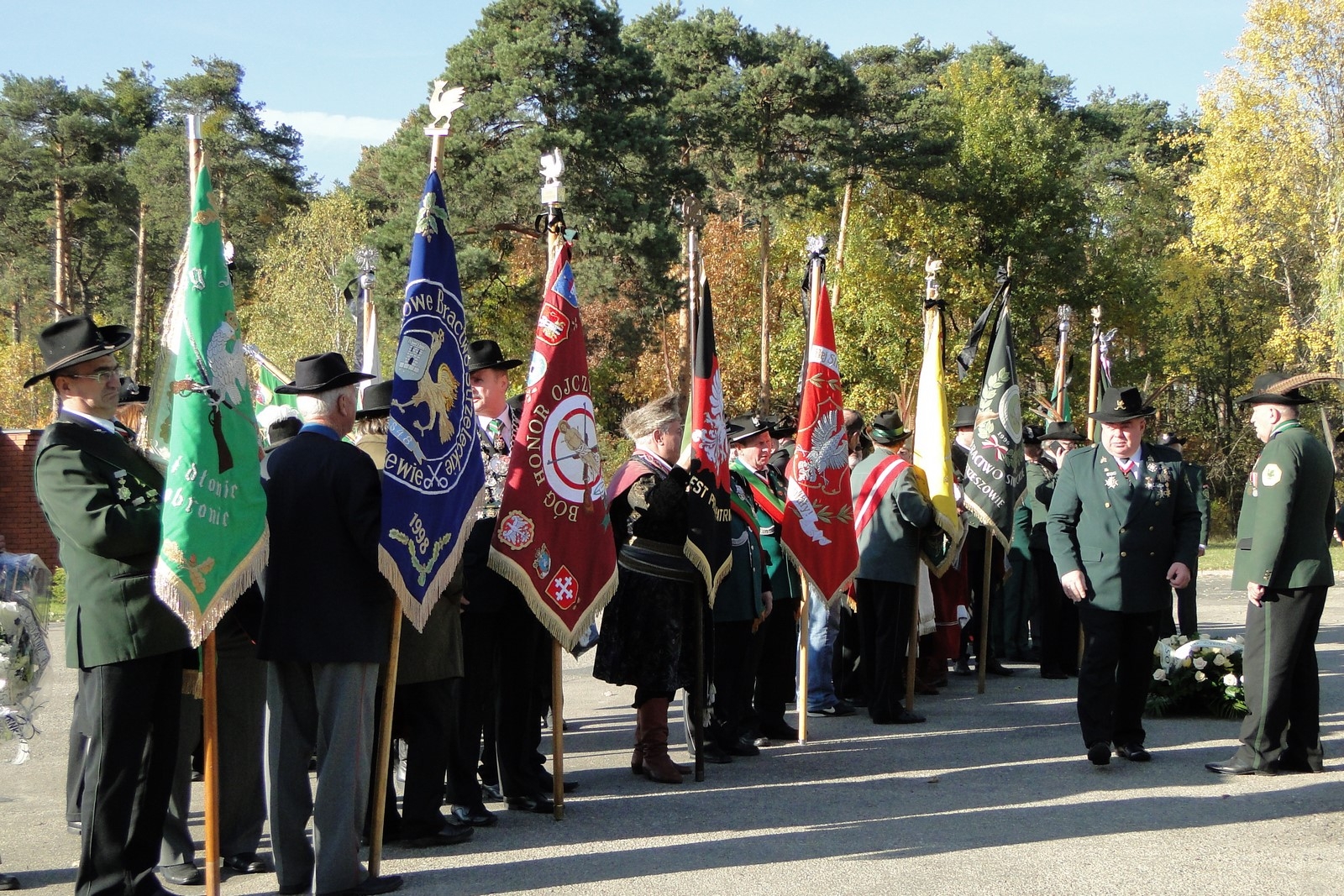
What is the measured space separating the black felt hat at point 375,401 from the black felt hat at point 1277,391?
466 centimetres

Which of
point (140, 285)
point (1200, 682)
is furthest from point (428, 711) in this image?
point (140, 285)

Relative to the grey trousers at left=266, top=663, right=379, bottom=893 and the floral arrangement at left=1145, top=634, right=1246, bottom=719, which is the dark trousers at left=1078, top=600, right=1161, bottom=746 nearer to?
the floral arrangement at left=1145, top=634, right=1246, bottom=719

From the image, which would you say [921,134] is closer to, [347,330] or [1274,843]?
[347,330]

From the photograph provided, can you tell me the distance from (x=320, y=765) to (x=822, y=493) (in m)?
4.22

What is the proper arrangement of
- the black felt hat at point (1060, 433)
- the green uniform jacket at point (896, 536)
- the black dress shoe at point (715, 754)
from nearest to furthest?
the black dress shoe at point (715, 754)
the green uniform jacket at point (896, 536)
the black felt hat at point (1060, 433)

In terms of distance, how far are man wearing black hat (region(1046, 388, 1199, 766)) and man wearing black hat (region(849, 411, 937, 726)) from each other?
150 centimetres

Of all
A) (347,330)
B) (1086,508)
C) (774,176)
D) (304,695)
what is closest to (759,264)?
(774,176)

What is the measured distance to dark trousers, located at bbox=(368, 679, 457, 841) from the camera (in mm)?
5668

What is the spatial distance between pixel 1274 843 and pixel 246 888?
4.47 metres

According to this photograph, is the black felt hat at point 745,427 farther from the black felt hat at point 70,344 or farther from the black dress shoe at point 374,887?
the black felt hat at point 70,344

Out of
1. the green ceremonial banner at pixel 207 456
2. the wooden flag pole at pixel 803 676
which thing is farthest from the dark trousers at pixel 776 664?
the green ceremonial banner at pixel 207 456

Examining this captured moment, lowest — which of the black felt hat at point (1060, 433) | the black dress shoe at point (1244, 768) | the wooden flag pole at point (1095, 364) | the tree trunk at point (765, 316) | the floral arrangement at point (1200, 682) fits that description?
the black dress shoe at point (1244, 768)

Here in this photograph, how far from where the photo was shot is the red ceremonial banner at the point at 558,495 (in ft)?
20.2

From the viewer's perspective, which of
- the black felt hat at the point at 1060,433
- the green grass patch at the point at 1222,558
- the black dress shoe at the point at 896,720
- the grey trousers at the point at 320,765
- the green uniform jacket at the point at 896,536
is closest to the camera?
the grey trousers at the point at 320,765
